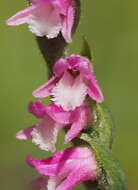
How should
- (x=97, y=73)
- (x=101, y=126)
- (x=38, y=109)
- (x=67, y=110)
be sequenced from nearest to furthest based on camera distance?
Answer: (x=67, y=110) → (x=38, y=109) → (x=101, y=126) → (x=97, y=73)

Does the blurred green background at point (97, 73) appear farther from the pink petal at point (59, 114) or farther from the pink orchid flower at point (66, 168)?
the pink petal at point (59, 114)

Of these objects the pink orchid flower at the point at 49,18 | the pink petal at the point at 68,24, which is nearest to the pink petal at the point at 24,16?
the pink orchid flower at the point at 49,18

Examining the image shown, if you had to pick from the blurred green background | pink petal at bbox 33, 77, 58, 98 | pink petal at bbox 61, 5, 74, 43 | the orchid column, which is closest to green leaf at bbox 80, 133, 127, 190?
the orchid column

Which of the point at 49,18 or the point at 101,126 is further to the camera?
the point at 101,126

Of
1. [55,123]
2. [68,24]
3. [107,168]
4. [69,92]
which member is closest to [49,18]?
[68,24]

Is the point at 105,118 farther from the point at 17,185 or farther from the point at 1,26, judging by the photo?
the point at 1,26

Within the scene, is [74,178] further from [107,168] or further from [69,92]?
[69,92]

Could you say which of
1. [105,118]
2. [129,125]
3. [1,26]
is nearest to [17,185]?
[129,125]
